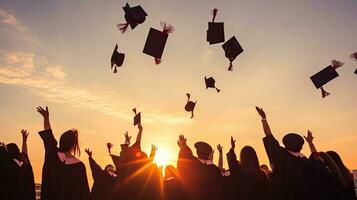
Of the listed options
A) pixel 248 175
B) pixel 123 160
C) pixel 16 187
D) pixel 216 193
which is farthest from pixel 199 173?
pixel 16 187

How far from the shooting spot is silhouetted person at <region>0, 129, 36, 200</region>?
19.0 feet

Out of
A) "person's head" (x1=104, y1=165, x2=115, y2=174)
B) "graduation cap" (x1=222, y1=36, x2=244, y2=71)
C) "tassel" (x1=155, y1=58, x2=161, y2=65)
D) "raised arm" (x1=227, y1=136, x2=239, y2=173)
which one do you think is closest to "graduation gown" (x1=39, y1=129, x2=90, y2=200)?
"person's head" (x1=104, y1=165, x2=115, y2=174)

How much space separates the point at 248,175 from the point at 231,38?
15.7ft

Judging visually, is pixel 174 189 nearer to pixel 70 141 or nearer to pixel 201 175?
pixel 201 175

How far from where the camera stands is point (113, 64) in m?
8.84

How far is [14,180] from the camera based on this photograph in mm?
5898

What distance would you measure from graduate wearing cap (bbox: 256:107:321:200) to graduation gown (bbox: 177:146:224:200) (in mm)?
1062

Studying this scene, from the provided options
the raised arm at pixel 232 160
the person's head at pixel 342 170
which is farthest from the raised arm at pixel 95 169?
the person's head at pixel 342 170

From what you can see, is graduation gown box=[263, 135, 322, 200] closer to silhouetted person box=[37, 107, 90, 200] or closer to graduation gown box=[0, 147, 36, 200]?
silhouetted person box=[37, 107, 90, 200]

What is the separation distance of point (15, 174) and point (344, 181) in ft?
16.3

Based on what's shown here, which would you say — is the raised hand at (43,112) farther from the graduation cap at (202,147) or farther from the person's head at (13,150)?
the graduation cap at (202,147)

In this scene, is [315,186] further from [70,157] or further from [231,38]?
[231,38]

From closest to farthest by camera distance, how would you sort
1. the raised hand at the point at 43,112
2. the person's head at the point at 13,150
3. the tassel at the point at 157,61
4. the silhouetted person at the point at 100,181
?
the raised hand at the point at 43,112 → the person's head at the point at 13,150 → the silhouetted person at the point at 100,181 → the tassel at the point at 157,61

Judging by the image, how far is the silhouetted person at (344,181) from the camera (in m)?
5.28
